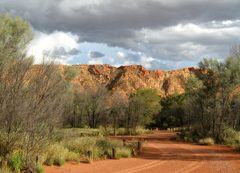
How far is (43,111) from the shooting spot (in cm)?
898

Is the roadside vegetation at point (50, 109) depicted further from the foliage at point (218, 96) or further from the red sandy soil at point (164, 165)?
the red sandy soil at point (164, 165)

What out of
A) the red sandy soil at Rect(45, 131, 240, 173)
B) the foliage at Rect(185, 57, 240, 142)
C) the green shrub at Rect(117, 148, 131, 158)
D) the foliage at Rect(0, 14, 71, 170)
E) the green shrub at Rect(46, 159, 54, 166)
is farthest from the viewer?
the foliage at Rect(185, 57, 240, 142)

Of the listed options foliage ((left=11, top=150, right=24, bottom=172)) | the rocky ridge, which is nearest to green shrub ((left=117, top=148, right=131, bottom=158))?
foliage ((left=11, top=150, right=24, bottom=172))

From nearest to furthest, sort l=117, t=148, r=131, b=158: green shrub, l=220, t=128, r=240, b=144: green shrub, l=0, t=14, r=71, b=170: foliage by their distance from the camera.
A: l=0, t=14, r=71, b=170: foliage → l=117, t=148, r=131, b=158: green shrub → l=220, t=128, r=240, b=144: green shrub

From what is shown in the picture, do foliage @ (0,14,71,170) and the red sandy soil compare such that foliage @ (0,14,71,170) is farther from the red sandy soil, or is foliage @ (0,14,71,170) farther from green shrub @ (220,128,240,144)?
green shrub @ (220,128,240,144)

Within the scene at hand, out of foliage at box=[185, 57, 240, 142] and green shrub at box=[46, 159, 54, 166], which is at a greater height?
foliage at box=[185, 57, 240, 142]

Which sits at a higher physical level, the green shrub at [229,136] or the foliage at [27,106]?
the foliage at [27,106]

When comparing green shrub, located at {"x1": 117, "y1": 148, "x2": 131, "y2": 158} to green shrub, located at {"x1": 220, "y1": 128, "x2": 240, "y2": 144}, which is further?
green shrub, located at {"x1": 220, "y1": 128, "x2": 240, "y2": 144}

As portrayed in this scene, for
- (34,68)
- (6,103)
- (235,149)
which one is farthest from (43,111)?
(235,149)

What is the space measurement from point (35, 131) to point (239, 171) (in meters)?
8.66

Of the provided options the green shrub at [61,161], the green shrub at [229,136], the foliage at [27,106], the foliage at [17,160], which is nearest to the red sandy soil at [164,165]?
the green shrub at [61,161]

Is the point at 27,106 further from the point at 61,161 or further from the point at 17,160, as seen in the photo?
the point at 61,161

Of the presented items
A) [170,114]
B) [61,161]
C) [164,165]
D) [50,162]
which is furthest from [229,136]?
[170,114]

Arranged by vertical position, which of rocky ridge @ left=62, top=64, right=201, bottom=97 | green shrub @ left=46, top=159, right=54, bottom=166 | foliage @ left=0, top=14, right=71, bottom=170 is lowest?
green shrub @ left=46, top=159, right=54, bottom=166
